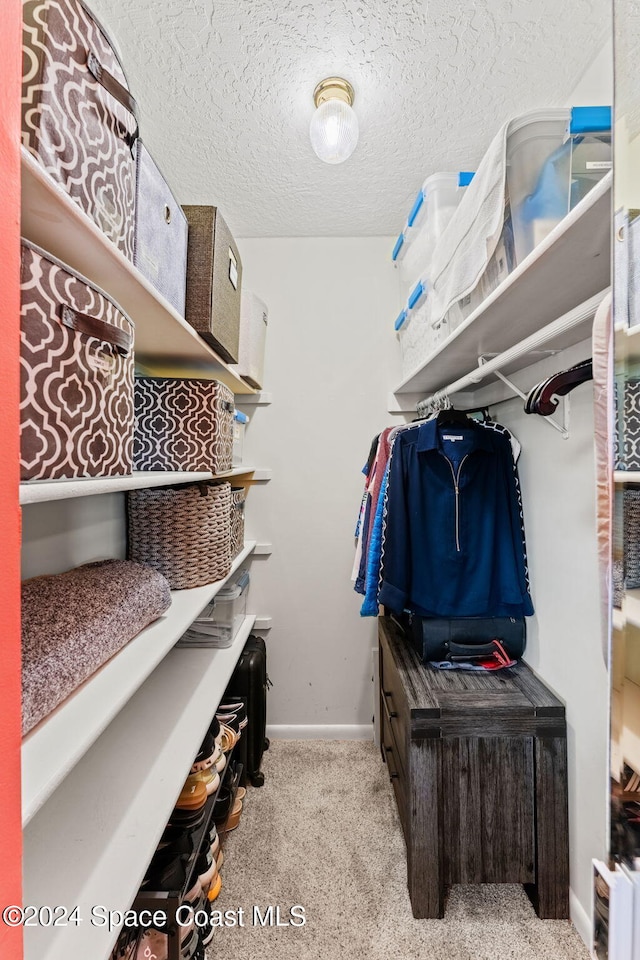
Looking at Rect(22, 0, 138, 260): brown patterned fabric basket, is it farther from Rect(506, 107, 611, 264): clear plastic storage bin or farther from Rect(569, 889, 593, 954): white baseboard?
Rect(569, 889, 593, 954): white baseboard

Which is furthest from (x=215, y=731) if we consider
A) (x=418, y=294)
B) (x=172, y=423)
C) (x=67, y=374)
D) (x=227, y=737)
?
(x=418, y=294)

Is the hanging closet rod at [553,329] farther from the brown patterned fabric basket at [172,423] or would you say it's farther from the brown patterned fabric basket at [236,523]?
the brown patterned fabric basket at [236,523]

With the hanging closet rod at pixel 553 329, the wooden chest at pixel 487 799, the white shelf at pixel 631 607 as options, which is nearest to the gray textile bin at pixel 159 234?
the hanging closet rod at pixel 553 329

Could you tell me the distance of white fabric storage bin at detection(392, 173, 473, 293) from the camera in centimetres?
154

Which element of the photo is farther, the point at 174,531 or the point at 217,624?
the point at 217,624

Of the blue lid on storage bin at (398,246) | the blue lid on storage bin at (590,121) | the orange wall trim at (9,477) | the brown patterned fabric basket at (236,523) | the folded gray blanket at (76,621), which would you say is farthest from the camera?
the blue lid on storage bin at (398,246)

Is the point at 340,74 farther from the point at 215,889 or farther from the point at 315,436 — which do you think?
the point at 215,889

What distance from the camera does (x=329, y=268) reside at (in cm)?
229

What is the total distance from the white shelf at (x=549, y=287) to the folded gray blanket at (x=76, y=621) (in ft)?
3.72

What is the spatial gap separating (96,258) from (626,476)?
0.89 metres

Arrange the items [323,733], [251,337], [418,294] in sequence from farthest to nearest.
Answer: [323,733]
[251,337]
[418,294]

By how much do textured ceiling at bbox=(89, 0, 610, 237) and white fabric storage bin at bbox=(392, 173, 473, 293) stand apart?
7.4 inches

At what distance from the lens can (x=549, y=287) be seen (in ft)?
3.29

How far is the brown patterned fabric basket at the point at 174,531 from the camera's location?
1.34m
